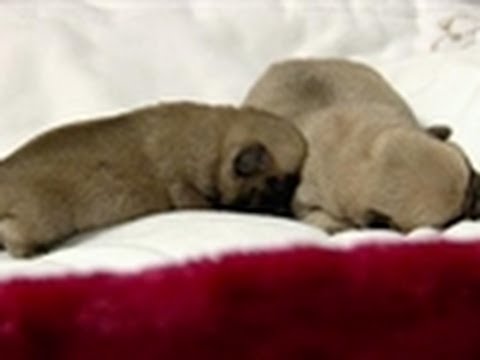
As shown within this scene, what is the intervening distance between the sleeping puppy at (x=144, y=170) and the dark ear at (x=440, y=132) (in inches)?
6.5

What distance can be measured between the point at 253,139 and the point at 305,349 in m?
→ 0.82

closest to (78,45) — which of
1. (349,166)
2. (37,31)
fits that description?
(37,31)

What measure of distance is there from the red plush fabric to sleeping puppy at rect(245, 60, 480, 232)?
585 mm

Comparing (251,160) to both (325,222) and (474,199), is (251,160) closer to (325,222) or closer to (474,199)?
(325,222)

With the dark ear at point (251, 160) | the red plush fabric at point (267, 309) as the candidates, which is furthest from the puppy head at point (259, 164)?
the red plush fabric at point (267, 309)

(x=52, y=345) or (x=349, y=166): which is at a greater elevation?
(x=52, y=345)

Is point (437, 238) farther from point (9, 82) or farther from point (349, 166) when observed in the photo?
point (9, 82)

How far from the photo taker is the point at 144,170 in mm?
1475

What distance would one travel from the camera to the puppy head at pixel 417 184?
1.36 m

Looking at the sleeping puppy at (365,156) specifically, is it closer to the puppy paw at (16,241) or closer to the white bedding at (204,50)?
the white bedding at (204,50)

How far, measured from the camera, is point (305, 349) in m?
0.73

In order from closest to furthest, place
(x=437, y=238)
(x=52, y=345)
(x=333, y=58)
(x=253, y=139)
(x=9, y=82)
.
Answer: (x=52, y=345) < (x=437, y=238) < (x=253, y=139) < (x=9, y=82) < (x=333, y=58)

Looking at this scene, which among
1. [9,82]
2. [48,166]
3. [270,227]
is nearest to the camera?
[270,227]

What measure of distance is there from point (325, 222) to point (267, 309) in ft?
2.40
